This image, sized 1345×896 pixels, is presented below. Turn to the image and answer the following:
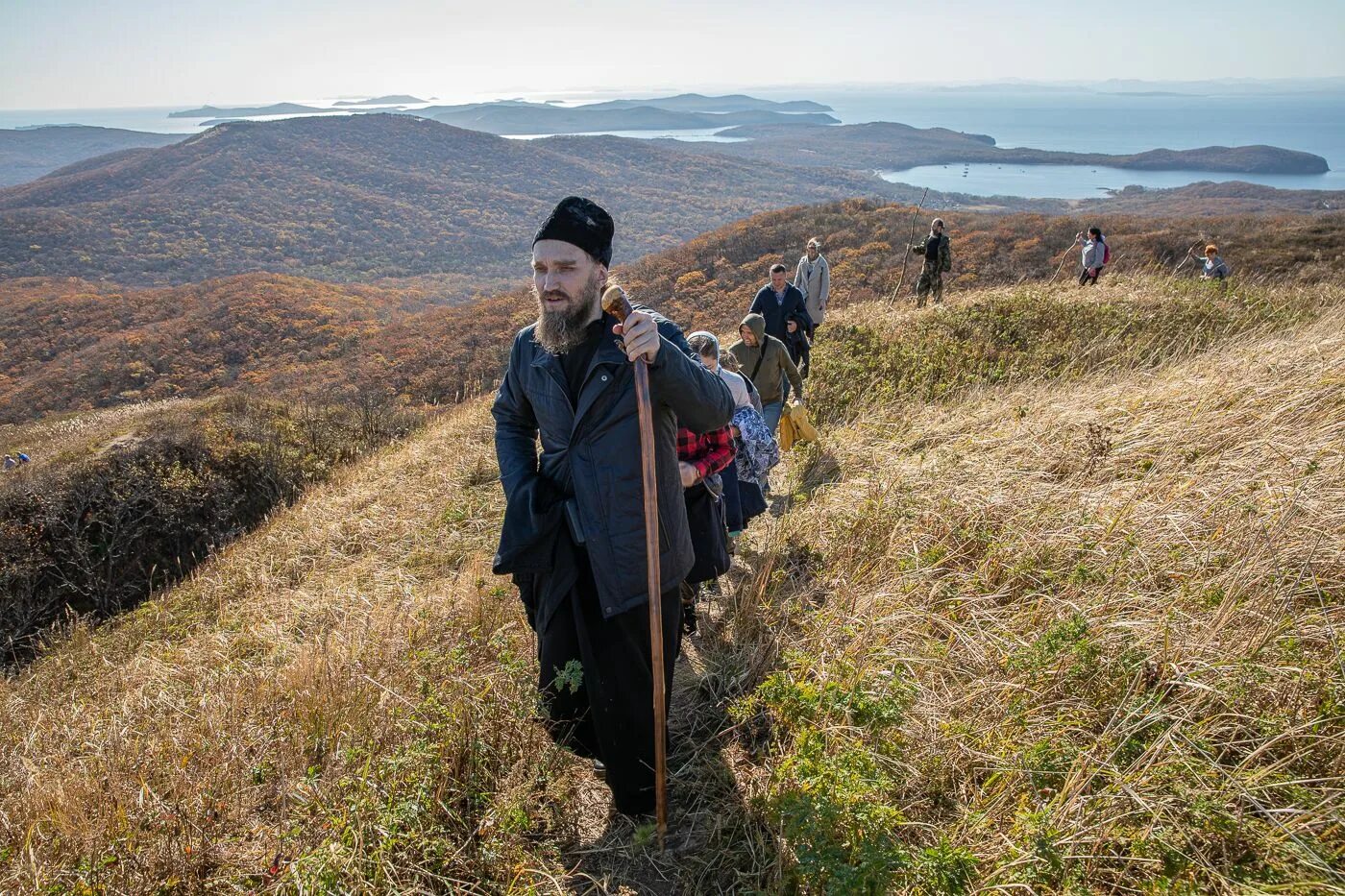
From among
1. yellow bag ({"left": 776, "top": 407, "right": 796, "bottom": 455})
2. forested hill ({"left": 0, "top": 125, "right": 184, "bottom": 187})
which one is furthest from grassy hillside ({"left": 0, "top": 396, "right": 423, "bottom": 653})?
forested hill ({"left": 0, "top": 125, "right": 184, "bottom": 187})

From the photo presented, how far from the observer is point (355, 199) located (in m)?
71.8

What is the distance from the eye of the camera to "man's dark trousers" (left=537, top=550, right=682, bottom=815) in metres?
2.58

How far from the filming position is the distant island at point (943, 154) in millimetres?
108875

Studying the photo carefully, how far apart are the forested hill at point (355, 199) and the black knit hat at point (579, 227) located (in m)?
57.8

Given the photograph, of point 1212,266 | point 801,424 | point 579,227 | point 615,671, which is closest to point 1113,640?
point 615,671

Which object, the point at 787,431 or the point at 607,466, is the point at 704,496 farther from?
the point at 787,431

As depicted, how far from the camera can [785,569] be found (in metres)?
4.27

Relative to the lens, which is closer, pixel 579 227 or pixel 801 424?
pixel 579 227

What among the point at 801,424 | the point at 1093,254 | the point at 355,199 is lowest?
the point at 801,424

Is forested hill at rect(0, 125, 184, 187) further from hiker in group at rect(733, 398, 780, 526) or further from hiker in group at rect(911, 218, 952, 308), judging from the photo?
hiker in group at rect(733, 398, 780, 526)

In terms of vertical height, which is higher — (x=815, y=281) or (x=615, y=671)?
(x=815, y=281)

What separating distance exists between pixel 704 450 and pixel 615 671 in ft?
3.93

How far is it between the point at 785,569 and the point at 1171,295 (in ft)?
29.6

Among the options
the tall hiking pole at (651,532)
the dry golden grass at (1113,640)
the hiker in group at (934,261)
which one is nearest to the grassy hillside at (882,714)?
the dry golden grass at (1113,640)
